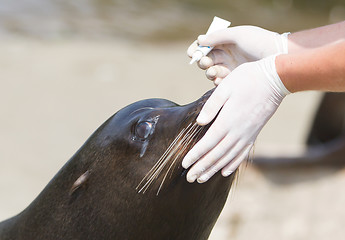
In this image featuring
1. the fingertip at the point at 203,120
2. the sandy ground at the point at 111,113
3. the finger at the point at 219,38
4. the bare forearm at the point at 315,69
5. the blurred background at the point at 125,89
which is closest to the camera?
the bare forearm at the point at 315,69

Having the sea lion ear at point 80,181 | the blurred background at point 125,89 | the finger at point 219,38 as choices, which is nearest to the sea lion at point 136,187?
the sea lion ear at point 80,181

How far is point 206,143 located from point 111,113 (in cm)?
628

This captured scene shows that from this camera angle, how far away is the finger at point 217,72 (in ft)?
8.59

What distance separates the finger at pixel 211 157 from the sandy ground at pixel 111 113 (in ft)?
8.59

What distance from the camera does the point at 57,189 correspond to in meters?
2.84

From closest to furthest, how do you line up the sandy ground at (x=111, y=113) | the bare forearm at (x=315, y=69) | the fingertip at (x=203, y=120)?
1. the bare forearm at (x=315, y=69)
2. the fingertip at (x=203, y=120)
3. the sandy ground at (x=111, y=113)

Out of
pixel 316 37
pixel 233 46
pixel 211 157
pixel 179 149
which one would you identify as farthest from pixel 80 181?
pixel 316 37

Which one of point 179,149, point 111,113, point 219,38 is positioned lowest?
point 111,113

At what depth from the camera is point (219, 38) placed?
2629 millimetres

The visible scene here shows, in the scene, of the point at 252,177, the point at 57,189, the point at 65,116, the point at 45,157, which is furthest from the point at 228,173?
the point at 65,116

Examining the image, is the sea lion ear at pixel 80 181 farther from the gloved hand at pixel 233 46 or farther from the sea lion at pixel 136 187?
the gloved hand at pixel 233 46

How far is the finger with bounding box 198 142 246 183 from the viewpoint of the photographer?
7.97ft

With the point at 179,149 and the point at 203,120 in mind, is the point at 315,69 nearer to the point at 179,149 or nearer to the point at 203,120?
the point at 203,120

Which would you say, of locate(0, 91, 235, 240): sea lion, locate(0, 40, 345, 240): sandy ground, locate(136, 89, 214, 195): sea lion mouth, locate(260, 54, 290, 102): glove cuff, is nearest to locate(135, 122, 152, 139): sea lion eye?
locate(0, 91, 235, 240): sea lion
